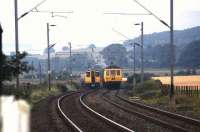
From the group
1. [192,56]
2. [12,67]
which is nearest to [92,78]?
[12,67]

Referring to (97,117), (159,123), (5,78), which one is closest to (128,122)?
(159,123)

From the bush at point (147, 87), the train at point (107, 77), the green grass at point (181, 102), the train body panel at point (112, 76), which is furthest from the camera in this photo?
the train at point (107, 77)

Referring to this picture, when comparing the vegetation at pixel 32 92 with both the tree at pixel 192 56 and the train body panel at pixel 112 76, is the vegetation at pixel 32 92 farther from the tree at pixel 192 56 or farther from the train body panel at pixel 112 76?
the tree at pixel 192 56

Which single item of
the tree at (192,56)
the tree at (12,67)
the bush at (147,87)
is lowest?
the bush at (147,87)

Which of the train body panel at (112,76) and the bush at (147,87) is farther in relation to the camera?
the train body panel at (112,76)

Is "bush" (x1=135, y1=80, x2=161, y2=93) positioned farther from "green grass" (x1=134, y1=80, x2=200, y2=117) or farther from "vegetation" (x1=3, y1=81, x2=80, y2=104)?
"vegetation" (x1=3, y1=81, x2=80, y2=104)

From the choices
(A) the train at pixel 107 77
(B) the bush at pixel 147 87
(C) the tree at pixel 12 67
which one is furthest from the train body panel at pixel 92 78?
(C) the tree at pixel 12 67

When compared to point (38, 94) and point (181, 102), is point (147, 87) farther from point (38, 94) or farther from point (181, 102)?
point (181, 102)

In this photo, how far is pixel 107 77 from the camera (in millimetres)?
72438

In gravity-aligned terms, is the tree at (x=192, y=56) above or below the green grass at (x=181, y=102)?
above

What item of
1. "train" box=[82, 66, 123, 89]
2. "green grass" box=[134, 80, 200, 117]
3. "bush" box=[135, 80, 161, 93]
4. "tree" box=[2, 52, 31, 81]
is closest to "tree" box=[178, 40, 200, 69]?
"train" box=[82, 66, 123, 89]

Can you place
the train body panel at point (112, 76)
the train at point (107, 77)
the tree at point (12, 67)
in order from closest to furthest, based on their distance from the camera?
the tree at point (12, 67) < the train body panel at point (112, 76) < the train at point (107, 77)

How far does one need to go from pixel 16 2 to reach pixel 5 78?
23967 millimetres

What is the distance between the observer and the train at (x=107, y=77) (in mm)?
72250
